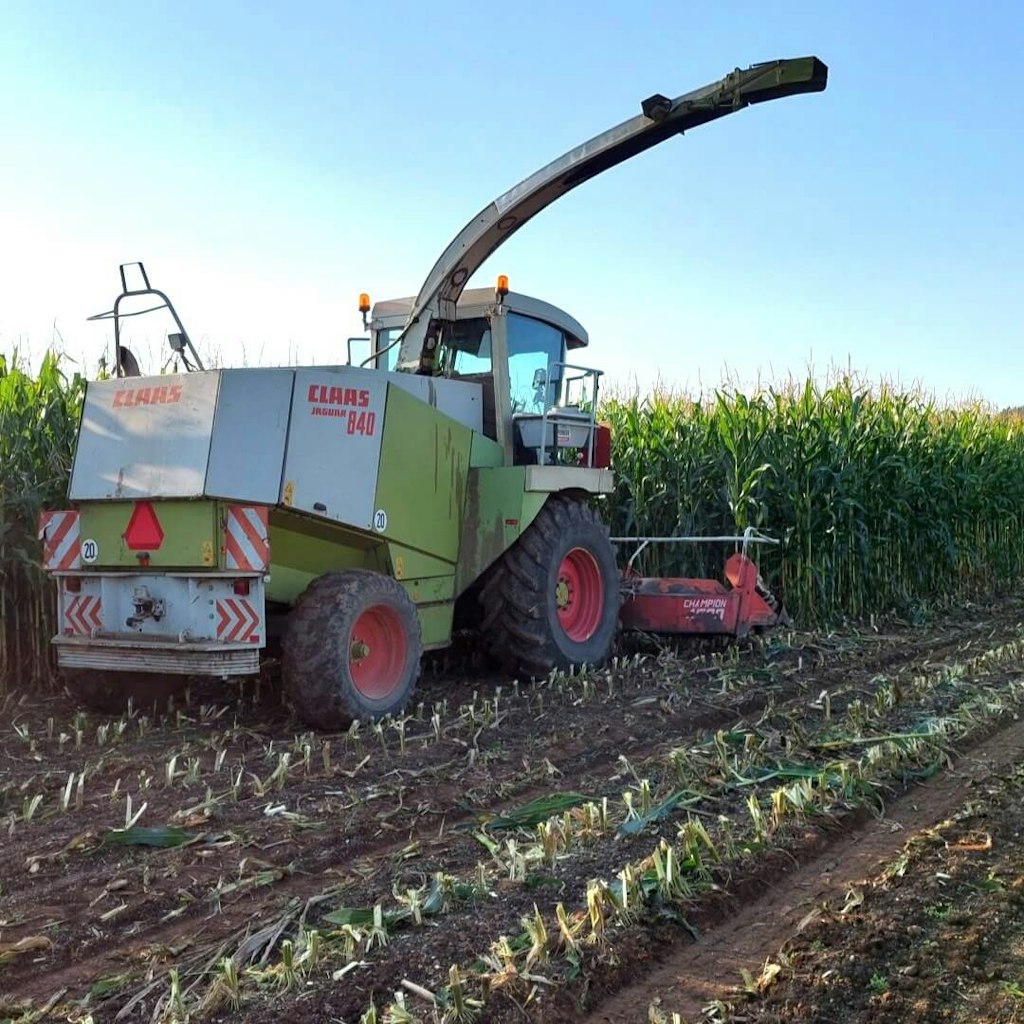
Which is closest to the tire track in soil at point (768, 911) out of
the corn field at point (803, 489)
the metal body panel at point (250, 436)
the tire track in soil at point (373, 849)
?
the tire track in soil at point (373, 849)

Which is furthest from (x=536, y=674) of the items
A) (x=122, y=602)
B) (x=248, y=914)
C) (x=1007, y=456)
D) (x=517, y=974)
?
(x=1007, y=456)

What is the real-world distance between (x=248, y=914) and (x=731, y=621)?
17.6ft

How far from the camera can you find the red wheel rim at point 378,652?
5.88 metres

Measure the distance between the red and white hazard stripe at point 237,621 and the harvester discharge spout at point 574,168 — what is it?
2432 mm

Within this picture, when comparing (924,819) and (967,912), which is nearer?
(967,912)

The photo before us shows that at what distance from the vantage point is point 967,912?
315cm

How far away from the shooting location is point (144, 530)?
559cm

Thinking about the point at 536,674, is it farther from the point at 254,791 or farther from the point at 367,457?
the point at 254,791

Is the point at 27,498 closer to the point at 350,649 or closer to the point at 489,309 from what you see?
the point at 350,649

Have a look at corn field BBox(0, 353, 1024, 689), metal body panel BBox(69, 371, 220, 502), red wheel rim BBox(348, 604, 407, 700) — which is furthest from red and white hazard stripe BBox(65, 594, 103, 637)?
corn field BBox(0, 353, 1024, 689)

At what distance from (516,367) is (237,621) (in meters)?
2.91

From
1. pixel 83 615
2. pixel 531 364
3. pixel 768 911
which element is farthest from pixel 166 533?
pixel 768 911

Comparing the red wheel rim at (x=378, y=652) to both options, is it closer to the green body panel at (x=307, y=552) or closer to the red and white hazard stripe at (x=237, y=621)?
the green body panel at (x=307, y=552)

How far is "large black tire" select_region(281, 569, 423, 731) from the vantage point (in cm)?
546
